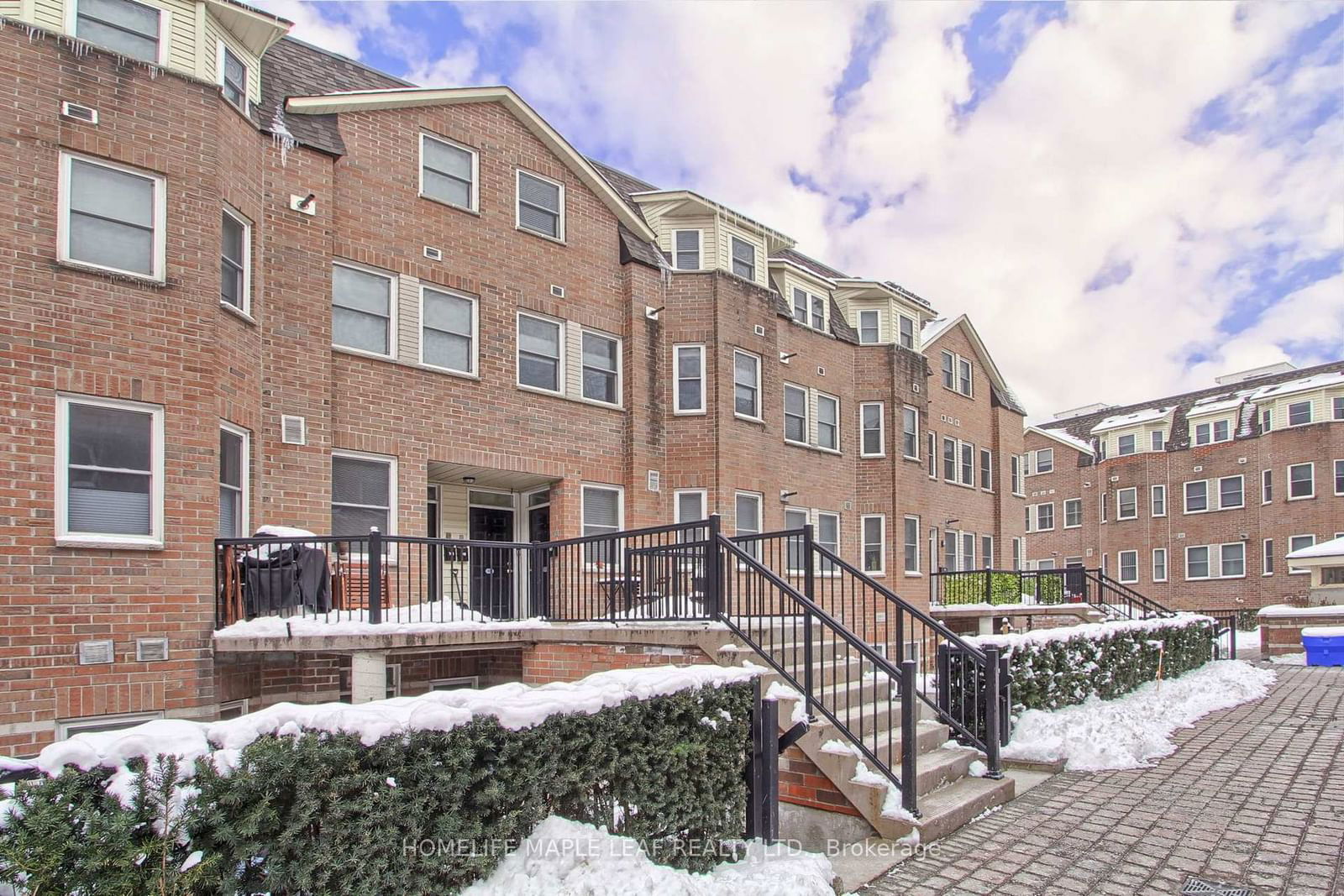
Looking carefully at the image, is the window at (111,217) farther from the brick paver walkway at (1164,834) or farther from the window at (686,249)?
the window at (686,249)

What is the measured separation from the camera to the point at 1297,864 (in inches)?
230

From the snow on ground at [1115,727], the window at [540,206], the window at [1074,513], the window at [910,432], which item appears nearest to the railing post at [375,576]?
the snow on ground at [1115,727]

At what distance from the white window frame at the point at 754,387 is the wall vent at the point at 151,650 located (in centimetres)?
1046

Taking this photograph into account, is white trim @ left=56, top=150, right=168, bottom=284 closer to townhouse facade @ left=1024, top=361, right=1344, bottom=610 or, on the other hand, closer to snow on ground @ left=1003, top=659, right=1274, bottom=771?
snow on ground @ left=1003, top=659, right=1274, bottom=771

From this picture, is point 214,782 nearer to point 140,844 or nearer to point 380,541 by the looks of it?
point 140,844

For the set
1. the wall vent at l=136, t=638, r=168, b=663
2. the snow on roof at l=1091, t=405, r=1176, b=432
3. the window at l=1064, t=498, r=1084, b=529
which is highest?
the snow on roof at l=1091, t=405, r=1176, b=432

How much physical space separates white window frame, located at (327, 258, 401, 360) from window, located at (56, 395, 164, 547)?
10.4 ft

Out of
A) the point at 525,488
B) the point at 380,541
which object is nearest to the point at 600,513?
the point at 525,488

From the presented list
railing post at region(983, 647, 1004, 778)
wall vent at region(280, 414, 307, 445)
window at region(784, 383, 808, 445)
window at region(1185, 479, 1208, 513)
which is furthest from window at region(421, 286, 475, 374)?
window at region(1185, 479, 1208, 513)

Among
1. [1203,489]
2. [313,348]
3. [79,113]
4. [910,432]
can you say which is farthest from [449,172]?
[1203,489]

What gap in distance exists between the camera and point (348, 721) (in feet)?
13.1

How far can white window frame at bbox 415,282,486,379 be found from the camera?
1304cm

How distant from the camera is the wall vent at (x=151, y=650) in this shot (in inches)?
351

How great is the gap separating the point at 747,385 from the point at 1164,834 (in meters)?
12.1
